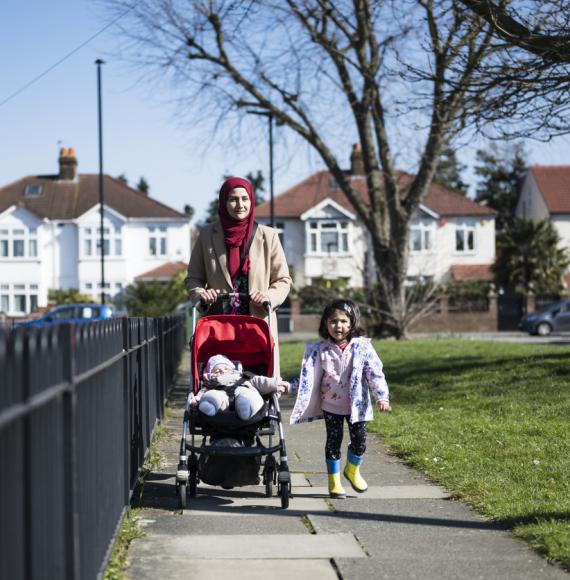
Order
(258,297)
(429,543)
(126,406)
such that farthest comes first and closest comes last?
1. (258,297)
2. (126,406)
3. (429,543)

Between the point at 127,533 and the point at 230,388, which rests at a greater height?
the point at 230,388

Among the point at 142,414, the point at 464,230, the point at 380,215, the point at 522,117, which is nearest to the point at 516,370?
the point at 522,117

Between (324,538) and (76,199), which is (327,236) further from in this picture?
(324,538)

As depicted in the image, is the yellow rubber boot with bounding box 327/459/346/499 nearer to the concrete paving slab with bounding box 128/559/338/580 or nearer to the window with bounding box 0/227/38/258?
the concrete paving slab with bounding box 128/559/338/580

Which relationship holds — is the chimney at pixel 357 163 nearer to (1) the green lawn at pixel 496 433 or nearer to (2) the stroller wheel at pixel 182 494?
(1) the green lawn at pixel 496 433

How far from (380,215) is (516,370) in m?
14.6

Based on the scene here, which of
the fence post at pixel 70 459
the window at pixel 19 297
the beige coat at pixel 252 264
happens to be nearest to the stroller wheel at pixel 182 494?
the beige coat at pixel 252 264

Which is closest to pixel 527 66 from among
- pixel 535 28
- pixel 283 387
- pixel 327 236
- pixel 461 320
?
pixel 535 28

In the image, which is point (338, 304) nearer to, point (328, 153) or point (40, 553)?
point (40, 553)

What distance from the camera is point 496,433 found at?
10.0 meters

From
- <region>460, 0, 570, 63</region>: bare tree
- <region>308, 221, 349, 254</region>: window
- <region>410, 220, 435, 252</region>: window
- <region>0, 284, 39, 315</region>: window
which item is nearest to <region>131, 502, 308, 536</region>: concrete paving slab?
<region>460, 0, 570, 63</region>: bare tree

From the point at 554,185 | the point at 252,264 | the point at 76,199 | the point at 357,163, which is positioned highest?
the point at 357,163

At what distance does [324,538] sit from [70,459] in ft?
7.77

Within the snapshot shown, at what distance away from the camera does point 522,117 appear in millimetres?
13148
